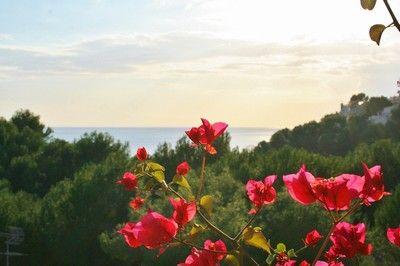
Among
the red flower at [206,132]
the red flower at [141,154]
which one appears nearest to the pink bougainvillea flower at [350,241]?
the red flower at [206,132]

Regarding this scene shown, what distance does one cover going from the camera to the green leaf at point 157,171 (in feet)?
8.57

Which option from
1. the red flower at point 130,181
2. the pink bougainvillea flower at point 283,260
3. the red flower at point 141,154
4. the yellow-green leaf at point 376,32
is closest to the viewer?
the yellow-green leaf at point 376,32

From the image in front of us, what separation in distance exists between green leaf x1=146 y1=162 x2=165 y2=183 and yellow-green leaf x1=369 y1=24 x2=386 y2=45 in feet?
3.16

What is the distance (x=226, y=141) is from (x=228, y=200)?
1179 cm

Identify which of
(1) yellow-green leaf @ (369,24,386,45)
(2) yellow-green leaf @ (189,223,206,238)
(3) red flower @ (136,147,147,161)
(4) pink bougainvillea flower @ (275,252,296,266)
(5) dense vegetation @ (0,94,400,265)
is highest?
(1) yellow-green leaf @ (369,24,386,45)

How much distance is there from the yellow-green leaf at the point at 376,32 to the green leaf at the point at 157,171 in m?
0.96

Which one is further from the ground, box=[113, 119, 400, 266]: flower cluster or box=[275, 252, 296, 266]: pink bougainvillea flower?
box=[113, 119, 400, 266]: flower cluster

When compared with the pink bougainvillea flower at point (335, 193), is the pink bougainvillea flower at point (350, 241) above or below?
below

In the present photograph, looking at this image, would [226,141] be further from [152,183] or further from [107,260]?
[152,183]

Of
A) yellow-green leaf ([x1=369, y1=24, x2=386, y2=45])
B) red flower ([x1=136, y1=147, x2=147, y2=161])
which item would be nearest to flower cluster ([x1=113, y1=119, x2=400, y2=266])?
red flower ([x1=136, y1=147, x2=147, y2=161])

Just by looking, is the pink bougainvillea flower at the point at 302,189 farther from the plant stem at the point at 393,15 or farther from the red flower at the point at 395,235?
the red flower at the point at 395,235

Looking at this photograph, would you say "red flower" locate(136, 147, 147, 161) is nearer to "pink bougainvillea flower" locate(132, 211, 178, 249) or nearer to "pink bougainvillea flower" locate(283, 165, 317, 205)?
"pink bougainvillea flower" locate(132, 211, 178, 249)

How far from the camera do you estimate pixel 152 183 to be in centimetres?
272

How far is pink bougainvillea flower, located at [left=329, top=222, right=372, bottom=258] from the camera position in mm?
2402
